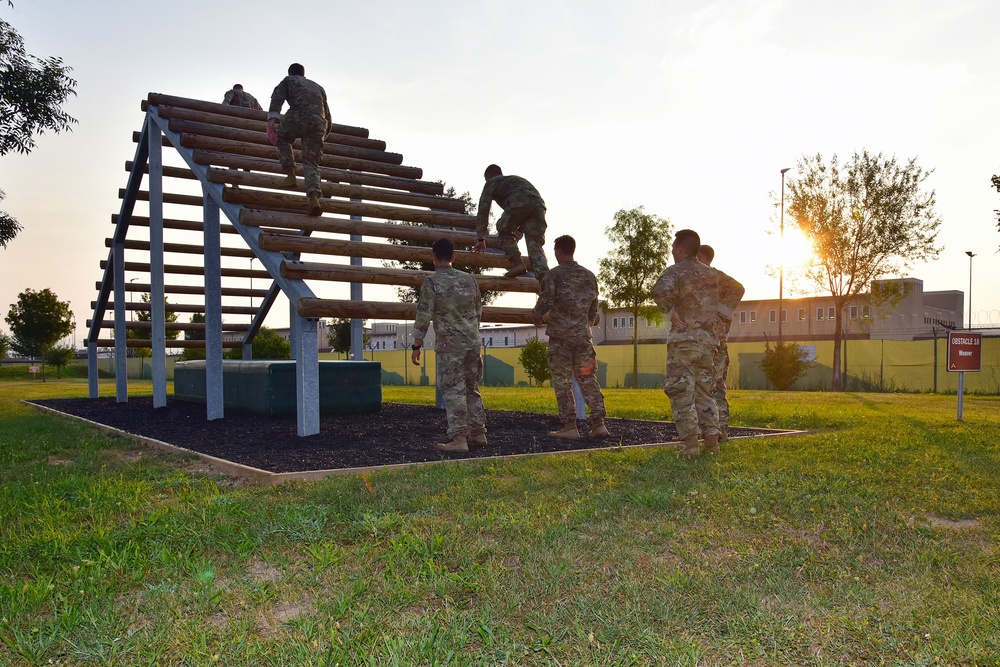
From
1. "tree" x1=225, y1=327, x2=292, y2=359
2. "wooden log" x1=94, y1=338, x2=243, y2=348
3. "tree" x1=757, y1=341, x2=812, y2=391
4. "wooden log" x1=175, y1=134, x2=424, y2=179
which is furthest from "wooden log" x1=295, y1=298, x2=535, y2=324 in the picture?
"tree" x1=757, y1=341, x2=812, y2=391

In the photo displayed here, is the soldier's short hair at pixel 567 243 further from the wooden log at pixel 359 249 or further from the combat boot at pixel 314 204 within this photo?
the combat boot at pixel 314 204

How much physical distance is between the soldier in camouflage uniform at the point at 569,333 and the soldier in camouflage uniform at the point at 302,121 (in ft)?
12.3

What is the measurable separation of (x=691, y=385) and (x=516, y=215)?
3716 mm

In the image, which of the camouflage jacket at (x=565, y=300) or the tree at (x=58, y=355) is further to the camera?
the tree at (x=58, y=355)

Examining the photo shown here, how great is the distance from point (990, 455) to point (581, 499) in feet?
16.5

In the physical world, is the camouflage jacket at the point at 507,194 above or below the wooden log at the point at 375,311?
above

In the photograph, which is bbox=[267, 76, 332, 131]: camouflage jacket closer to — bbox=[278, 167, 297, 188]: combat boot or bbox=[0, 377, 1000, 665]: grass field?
bbox=[278, 167, 297, 188]: combat boot

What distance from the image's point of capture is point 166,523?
4.27m

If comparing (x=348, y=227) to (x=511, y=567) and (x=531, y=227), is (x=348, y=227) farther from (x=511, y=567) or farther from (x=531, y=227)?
(x=511, y=567)

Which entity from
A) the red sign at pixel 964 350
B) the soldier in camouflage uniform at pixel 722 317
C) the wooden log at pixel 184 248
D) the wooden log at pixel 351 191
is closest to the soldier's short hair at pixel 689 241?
the soldier in camouflage uniform at pixel 722 317

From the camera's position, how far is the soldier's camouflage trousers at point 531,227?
9.35 meters

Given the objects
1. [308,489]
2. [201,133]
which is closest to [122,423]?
[201,133]

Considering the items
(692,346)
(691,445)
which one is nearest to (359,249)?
(692,346)

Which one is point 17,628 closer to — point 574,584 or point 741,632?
point 574,584
